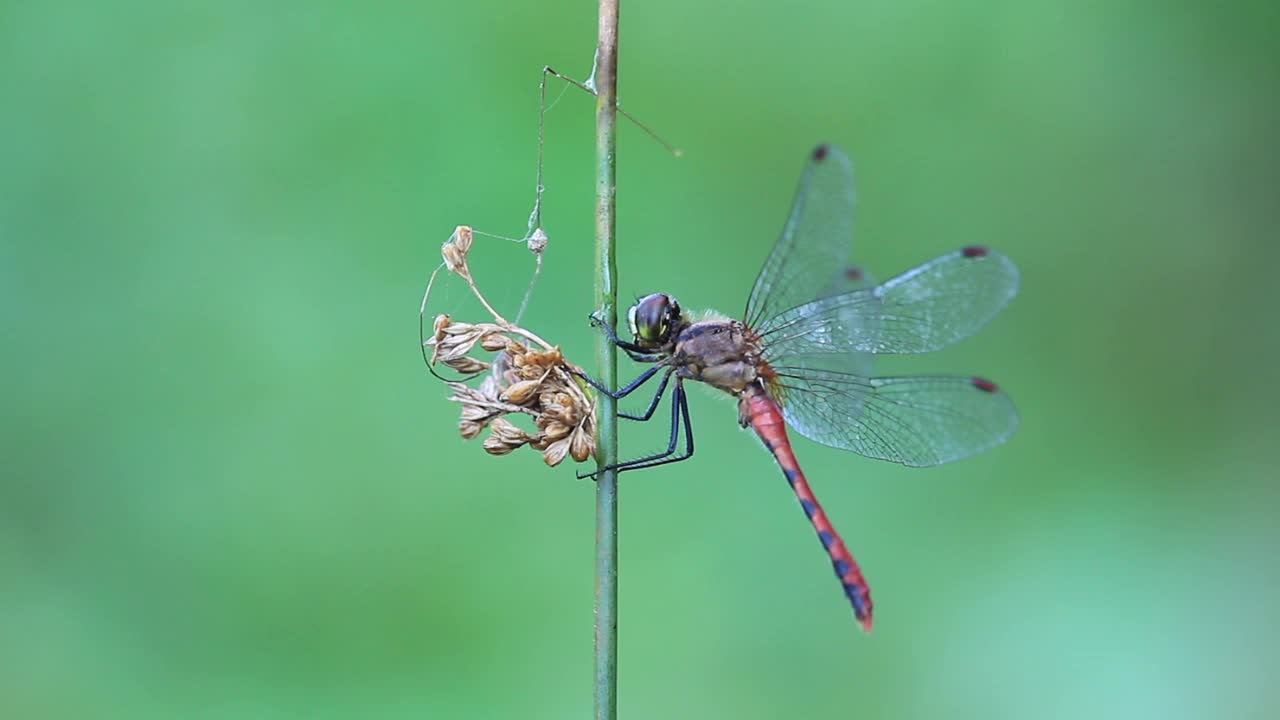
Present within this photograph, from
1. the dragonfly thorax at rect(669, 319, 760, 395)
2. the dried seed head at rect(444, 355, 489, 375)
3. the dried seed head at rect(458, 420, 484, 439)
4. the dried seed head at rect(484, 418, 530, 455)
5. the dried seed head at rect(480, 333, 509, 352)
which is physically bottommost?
the dried seed head at rect(484, 418, 530, 455)

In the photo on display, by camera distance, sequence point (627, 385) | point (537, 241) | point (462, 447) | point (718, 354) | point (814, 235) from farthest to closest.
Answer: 1. point (462, 447)
2. point (814, 235)
3. point (718, 354)
4. point (627, 385)
5. point (537, 241)

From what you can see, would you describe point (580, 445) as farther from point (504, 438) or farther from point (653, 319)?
point (653, 319)

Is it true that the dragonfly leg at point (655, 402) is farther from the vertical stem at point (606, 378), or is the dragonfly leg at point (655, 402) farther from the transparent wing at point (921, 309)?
the vertical stem at point (606, 378)

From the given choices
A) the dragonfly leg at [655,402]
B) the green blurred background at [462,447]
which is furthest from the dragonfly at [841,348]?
the green blurred background at [462,447]

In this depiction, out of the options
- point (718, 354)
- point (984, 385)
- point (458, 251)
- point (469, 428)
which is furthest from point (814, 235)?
point (469, 428)

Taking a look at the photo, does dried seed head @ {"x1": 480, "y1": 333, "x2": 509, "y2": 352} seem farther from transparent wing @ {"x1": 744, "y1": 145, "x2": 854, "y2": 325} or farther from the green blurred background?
the green blurred background

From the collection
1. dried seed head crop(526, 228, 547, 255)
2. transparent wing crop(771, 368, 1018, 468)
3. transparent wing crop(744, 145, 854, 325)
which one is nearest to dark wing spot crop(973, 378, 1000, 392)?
transparent wing crop(771, 368, 1018, 468)
